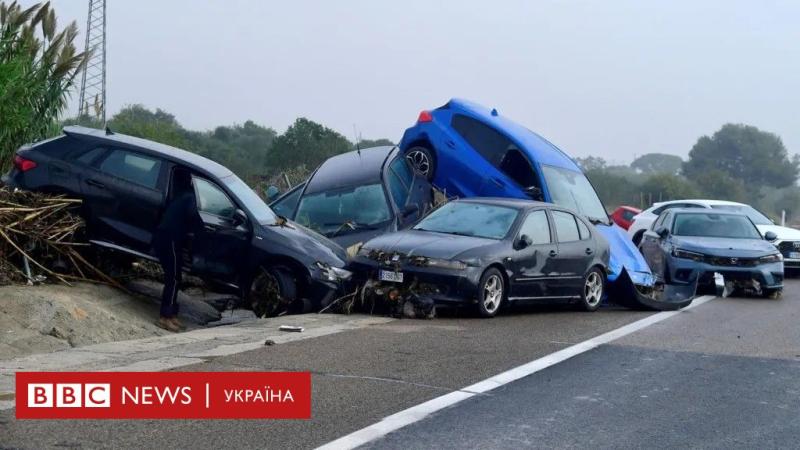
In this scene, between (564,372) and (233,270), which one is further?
(233,270)

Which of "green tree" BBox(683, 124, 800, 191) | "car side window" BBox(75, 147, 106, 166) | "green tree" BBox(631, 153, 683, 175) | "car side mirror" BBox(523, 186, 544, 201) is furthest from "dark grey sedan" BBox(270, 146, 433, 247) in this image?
"green tree" BBox(631, 153, 683, 175)

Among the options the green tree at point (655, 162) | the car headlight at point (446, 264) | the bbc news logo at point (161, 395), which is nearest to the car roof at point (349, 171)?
the car headlight at point (446, 264)

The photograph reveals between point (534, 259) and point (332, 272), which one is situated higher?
point (534, 259)

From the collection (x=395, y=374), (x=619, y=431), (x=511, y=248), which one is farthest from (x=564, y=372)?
(x=511, y=248)

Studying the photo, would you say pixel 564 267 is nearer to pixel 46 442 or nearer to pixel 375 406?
pixel 375 406

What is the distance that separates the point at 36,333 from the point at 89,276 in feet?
9.09

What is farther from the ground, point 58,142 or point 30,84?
point 30,84

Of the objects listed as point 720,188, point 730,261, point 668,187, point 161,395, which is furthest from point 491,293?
point 720,188

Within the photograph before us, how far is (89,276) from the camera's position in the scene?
1216 centimetres

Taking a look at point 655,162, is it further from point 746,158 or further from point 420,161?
point 420,161

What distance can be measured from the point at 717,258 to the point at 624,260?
290cm

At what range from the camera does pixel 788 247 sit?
73.5 feet

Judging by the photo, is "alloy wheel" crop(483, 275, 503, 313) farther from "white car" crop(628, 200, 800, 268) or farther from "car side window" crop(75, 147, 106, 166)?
"white car" crop(628, 200, 800, 268)

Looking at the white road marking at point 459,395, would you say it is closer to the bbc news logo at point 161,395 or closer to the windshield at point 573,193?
the bbc news logo at point 161,395
